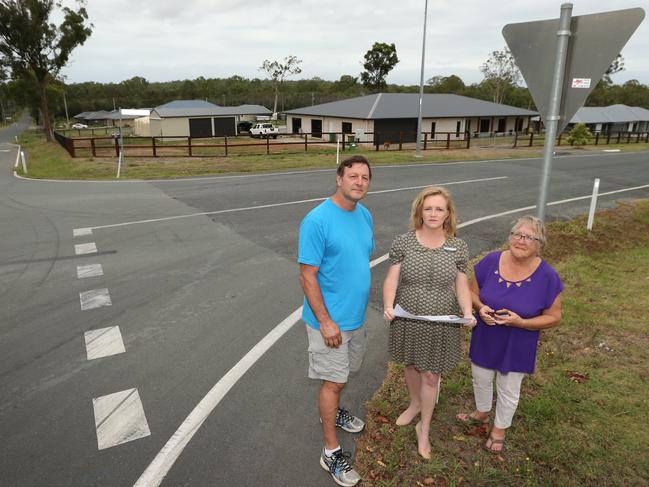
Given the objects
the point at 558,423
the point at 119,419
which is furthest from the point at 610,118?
the point at 119,419

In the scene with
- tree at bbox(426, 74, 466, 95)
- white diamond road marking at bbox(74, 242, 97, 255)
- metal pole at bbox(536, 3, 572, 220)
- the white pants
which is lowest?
white diamond road marking at bbox(74, 242, 97, 255)

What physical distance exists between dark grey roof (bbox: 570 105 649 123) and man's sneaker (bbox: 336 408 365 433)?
59.6 meters

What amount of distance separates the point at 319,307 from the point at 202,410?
5.20ft

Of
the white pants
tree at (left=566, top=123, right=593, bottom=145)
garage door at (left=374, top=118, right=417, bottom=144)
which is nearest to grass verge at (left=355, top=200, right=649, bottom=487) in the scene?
the white pants

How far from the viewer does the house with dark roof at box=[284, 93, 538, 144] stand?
3819cm

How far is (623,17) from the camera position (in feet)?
11.3

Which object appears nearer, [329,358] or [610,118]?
[329,358]

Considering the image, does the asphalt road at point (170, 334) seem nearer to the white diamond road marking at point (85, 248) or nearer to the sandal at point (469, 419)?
the white diamond road marking at point (85, 248)

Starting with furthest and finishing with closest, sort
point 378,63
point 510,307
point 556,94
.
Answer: point 378,63, point 556,94, point 510,307

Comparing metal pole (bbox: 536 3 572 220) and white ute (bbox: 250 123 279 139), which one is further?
white ute (bbox: 250 123 279 139)

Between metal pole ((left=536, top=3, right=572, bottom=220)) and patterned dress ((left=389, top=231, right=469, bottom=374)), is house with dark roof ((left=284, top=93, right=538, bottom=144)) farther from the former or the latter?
patterned dress ((left=389, top=231, right=469, bottom=374))

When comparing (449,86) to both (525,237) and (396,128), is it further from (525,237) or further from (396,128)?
(525,237)

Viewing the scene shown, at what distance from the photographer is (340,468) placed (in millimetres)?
3045

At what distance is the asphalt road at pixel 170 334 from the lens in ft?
10.7
